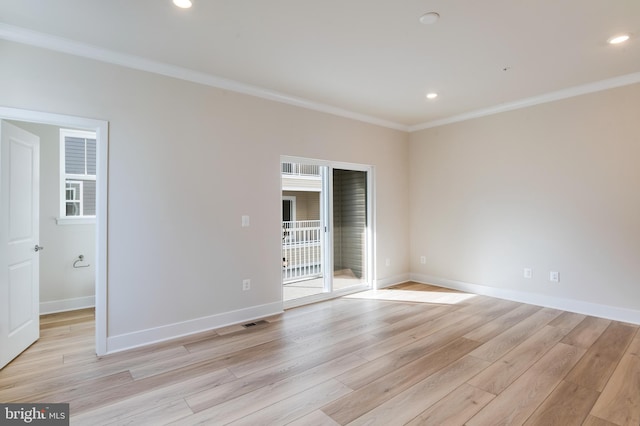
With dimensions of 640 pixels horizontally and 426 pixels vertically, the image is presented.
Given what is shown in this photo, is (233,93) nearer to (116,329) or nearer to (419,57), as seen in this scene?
(419,57)

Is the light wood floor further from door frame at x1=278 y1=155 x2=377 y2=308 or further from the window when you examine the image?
the window

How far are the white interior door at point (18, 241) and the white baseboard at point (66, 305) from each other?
104 cm

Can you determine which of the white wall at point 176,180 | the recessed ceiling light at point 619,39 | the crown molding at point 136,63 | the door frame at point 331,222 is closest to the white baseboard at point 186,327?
the white wall at point 176,180

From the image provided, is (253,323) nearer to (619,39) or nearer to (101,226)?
(101,226)

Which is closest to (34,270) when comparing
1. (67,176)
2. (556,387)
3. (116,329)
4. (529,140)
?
(116,329)

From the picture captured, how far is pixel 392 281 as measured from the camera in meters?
5.44

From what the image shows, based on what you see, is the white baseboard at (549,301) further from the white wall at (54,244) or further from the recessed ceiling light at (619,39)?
the white wall at (54,244)

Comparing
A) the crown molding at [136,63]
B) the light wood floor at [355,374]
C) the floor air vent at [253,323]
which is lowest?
the light wood floor at [355,374]

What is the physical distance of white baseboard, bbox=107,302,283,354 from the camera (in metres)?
2.98

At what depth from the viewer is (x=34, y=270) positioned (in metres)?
3.23

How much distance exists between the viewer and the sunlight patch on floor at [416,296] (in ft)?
14.8

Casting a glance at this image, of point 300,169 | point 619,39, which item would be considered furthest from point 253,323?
point 619,39

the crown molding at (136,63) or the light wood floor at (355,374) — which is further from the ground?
the crown molding at (136,63)

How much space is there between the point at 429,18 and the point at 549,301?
3784 millimetres
